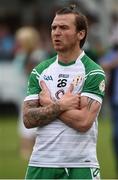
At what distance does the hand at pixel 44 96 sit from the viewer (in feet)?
28.6

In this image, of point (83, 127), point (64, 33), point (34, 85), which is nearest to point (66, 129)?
point (83, 127)

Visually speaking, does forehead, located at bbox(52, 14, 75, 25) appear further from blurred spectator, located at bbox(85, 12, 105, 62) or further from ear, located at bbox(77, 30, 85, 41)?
blurred spectator, located at bbox(85, 12, 105, 62)

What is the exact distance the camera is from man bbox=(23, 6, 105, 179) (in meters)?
8.62

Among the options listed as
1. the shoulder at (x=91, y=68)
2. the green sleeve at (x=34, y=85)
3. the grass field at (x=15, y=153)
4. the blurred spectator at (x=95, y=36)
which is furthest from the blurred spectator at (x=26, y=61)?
the shoulder at (x=91, y=68)

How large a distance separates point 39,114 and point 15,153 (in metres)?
10.3

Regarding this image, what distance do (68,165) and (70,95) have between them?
24.3 inches

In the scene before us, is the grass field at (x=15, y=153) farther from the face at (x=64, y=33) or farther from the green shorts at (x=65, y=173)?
the face at (x=64, y=33)

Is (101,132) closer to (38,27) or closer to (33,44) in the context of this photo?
→ (33,44)

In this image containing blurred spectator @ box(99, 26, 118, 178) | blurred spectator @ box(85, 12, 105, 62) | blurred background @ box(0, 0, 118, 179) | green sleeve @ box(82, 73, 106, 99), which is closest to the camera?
green sleeve @ box(82, 73, 106, 99)

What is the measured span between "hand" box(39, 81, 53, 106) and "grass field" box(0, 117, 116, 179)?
19.9 ft

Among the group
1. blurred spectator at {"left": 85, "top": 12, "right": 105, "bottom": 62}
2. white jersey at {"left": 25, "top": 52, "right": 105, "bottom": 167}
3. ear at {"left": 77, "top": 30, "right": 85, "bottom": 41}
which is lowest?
blurred spectator at {"left": 85, "top": 12, "right": 105, "bottom": 62}

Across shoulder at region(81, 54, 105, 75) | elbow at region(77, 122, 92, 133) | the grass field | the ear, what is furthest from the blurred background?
elbow at region(77, 122, 92, 133)

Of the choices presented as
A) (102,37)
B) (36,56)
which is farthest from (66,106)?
(102,37)

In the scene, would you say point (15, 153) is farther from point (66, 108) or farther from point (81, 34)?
point (66, 108)
